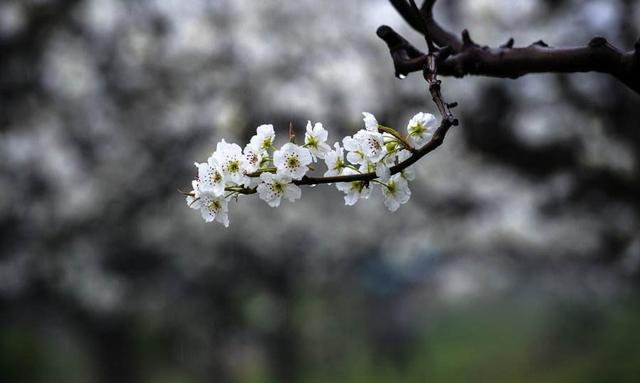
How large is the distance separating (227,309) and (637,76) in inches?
498

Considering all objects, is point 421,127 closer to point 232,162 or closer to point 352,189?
point 352,189

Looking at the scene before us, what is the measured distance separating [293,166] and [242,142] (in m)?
5.90

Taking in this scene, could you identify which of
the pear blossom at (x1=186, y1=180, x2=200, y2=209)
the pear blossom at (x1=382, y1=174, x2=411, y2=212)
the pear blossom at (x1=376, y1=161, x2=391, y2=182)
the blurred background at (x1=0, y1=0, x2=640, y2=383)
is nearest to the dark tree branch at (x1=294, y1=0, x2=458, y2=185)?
the pear blossom at (x1=376, y1=161, x2=391, y2=182)

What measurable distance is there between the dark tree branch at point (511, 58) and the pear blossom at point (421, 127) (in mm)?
133

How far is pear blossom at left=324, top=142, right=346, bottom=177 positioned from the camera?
166cm

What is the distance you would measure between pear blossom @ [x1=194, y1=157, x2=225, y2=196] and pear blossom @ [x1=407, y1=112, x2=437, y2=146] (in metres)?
0.46

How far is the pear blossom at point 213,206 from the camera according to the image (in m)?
1.64

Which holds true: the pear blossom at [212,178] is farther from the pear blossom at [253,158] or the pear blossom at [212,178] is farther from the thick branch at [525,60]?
the thick branch at [525,60]

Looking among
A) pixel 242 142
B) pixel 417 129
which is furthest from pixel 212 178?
pixel 242 142

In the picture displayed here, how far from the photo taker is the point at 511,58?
1.71 meters

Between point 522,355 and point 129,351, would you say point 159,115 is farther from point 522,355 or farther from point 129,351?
point 522,355

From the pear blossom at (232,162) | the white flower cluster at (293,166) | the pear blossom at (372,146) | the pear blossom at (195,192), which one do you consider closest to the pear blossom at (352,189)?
the white flower cluster at (293,166)

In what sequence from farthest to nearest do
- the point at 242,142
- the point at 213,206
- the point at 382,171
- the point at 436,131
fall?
the point at 242,142 → the point at 213,206 → the point at 382,171 → the point at 436,131

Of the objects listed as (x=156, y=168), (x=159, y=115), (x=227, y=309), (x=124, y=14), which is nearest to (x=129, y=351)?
(x=227, y=309)
